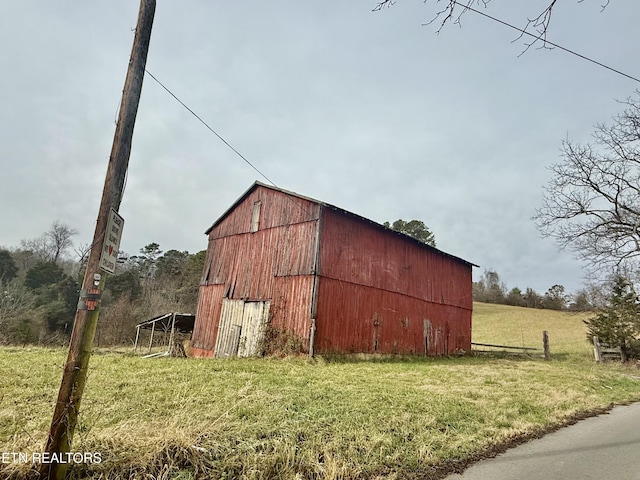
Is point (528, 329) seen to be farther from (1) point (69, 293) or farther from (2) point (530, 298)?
(1) point (69, 293)

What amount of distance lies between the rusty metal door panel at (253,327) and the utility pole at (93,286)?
38.0 ft

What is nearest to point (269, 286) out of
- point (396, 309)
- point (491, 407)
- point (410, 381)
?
point (396, 309)

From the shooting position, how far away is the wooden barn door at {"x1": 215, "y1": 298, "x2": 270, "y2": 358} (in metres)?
15.0

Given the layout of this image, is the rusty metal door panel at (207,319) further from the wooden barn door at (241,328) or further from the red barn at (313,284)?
the wooden barn door at (241,328)

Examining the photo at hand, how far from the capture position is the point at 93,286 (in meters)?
3.30

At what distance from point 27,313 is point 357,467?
3521 centimetres

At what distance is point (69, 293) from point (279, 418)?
37000 mm

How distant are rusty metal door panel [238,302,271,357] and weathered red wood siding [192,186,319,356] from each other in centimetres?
34

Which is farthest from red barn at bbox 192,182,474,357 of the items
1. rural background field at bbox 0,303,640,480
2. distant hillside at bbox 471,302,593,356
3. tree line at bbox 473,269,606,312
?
tree line at bbox 473,269,606,312

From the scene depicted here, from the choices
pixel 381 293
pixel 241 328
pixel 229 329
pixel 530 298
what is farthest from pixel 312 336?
pixel 530 298

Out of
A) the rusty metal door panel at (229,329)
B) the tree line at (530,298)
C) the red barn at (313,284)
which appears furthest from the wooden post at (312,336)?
the tree line at (530,298)

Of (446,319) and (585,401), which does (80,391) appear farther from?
(446,319)

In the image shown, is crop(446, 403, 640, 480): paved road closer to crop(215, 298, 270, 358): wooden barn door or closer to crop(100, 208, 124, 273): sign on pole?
crop(100, 208, 124, 273): sign on pole

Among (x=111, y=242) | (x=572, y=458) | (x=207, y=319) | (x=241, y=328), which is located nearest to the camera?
(x=111, y=242)
